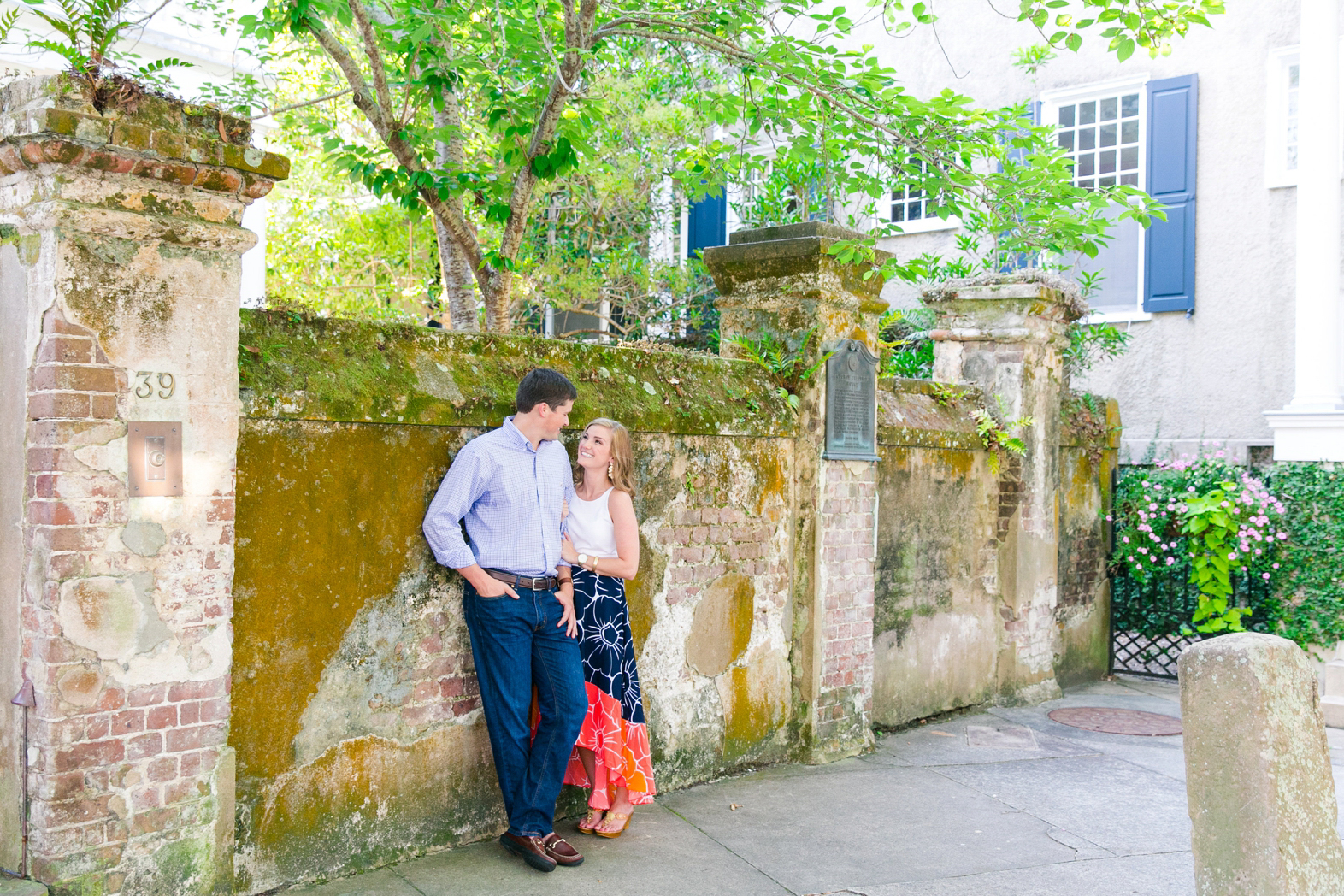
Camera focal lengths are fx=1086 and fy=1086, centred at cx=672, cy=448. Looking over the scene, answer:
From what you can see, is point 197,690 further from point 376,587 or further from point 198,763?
point 376,587

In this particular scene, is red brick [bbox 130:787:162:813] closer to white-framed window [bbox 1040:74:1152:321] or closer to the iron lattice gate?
the iron lattice gate

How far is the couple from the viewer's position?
4.13 meters

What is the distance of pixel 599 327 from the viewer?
44.5 feet

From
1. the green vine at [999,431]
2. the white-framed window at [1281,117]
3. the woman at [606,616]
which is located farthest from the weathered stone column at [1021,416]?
the woman at [606,616]

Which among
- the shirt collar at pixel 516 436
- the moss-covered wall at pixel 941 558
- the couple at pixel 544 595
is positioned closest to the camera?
the couple at pixel 544 595

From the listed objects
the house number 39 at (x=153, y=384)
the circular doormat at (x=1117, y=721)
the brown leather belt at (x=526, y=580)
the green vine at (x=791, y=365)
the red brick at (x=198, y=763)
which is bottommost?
the circular doormat at (x=1117, y=721)

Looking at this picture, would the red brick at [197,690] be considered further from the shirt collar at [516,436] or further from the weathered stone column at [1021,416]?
the weathered stone column at [1021,416]

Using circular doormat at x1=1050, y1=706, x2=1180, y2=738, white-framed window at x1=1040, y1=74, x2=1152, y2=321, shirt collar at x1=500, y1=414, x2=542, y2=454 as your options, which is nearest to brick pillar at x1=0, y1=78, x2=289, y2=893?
shirt collar at x1=500, y1=414, x2=542, y2=454

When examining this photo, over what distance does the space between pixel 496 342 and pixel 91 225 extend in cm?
171

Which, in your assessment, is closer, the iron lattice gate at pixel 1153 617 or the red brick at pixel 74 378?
the red brick at pixel 74 378

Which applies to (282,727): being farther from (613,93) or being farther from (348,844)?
(613,93)

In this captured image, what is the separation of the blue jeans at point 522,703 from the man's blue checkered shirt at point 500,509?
0.15m

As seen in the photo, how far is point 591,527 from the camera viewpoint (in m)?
4.55

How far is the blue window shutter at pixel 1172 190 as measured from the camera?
10.8 metres
